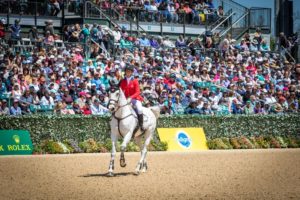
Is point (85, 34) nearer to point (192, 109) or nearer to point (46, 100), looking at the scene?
point (192, 109)

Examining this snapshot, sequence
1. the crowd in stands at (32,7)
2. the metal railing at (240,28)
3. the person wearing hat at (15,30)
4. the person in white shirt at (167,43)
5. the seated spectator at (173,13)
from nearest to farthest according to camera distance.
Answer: the person wearing hat at (15,30) < the crowd in stands at (32,7) < the person in white shirt at (167,43) < the seated spectator at (173,13) < the metal railing at (240,28)

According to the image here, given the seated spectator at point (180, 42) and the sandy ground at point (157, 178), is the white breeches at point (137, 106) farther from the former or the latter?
the seated spectator at point (180, 42)

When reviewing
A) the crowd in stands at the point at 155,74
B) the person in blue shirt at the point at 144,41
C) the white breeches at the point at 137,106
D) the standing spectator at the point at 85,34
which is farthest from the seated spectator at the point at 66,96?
the white breeches at the point at 137,106

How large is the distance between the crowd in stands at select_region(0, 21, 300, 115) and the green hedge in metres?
0.88

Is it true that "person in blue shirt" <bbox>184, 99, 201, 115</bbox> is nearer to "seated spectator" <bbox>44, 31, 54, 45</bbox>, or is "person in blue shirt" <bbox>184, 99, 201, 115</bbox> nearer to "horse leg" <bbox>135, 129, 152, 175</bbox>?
"seated spectator" <bbox>44, 31, 54, 45</bbox>

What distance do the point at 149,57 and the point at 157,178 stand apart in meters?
16.9

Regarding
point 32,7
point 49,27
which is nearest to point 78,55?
point 49,27

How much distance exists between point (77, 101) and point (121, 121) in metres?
10.0

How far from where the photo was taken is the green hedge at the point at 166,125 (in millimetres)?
27016

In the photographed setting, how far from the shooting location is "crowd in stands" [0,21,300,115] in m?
29.1

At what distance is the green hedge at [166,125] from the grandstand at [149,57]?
2.93ft

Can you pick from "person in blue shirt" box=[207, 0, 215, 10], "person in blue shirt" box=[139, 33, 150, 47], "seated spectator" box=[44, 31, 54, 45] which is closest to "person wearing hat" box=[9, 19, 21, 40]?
"seated spectator" box=[44, 31, 54, 45]

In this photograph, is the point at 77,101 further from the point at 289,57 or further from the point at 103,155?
the point at 289,57

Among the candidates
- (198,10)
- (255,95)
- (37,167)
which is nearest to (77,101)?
(37,167)
